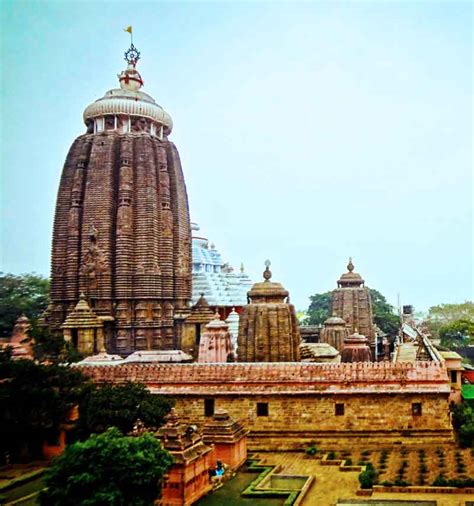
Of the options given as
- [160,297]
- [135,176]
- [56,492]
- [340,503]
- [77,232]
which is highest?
[135,176]

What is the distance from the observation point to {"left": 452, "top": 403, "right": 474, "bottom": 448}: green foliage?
792 inches

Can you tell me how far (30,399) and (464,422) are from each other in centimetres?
1432

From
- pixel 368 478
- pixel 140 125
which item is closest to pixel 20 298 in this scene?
pixel 140 125

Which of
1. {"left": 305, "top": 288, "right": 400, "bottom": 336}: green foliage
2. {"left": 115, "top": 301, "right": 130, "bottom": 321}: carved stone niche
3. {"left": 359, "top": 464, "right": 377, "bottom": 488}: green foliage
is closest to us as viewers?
{"left": 359, "top": 464, "right": 377, "bottom": 488}: green foliage

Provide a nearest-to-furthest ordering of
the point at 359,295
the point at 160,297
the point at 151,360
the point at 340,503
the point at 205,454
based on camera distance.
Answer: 1. the point at 340,503
2. the point at 205,454
3. the point at 151,360
4. the point at 160,297
5. the point at 359,295

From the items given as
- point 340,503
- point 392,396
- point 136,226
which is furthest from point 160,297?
point 340,503

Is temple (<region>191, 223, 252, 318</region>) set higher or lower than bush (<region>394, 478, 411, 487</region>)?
higher

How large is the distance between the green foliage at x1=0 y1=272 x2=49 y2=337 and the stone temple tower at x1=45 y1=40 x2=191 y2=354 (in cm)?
699

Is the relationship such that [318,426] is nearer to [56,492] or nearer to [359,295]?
[56,492]

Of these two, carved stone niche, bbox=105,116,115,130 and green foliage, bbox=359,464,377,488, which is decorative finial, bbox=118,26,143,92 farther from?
green foliage, bbox=359,464,377,488

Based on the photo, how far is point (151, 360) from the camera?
2634 centimetres

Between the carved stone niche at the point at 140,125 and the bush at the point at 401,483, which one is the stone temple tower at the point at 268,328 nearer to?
the bush at the point at 401,483

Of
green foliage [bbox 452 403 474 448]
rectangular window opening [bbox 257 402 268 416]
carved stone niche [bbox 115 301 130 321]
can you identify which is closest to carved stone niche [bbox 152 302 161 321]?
carved stone niche [bbox 115 301 130 321]

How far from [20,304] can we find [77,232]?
38.5ft
